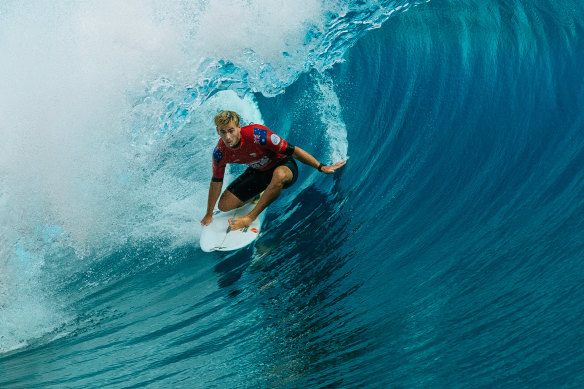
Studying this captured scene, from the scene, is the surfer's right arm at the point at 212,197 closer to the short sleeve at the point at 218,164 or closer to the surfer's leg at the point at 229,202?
the short sleeve at the point at 218,164

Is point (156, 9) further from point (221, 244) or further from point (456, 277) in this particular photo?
point (456, 277)

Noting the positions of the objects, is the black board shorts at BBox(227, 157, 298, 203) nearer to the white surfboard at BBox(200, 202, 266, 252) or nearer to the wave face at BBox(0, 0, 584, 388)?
the white surfboard at BBox(200, 202, 266, 252)

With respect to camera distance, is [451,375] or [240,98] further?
[240,98]

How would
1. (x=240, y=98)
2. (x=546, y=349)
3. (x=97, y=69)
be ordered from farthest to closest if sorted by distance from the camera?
(x=97, y=69) → (x=240, y=98) → (x=546, y=349)

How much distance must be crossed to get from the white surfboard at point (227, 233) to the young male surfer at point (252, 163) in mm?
50

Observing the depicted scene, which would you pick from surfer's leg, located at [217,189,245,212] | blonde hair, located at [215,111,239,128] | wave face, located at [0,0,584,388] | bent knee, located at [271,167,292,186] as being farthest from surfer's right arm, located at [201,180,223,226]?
blonde hair, located at [215,111,239,128]

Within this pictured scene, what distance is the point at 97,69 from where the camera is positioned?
26.1 feet

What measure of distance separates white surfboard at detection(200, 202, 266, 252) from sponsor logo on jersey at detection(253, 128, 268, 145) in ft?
2.78

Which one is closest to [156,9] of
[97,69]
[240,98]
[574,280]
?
[97,69]

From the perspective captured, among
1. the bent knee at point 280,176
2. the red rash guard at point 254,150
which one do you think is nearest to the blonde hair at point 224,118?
the red rash guard at point 254,150

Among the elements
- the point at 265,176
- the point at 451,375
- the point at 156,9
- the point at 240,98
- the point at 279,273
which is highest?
the point at 156,9

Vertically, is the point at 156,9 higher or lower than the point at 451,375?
higher

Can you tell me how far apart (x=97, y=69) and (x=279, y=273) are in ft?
14.5

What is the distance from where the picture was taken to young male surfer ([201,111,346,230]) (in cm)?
464
